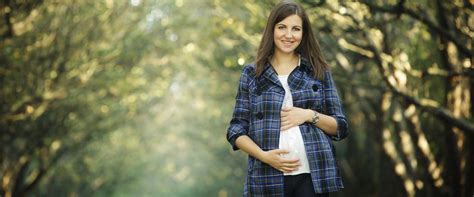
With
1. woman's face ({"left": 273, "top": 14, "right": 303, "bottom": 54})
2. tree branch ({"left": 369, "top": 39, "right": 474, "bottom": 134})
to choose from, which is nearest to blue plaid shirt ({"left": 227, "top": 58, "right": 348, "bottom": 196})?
woman's face ({"left": 273, "top": 14, "right": 303, "bottom": 54})

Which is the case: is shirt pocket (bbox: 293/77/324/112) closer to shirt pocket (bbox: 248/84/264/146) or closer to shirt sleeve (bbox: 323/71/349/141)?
shirt sleeve (bbox: 323/71/349/141)

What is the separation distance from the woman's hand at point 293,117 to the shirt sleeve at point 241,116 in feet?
0.78

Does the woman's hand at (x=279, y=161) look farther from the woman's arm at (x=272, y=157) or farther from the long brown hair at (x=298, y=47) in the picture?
the long brown hair at (x=298, y=47)

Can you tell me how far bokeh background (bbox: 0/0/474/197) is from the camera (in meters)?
11.6

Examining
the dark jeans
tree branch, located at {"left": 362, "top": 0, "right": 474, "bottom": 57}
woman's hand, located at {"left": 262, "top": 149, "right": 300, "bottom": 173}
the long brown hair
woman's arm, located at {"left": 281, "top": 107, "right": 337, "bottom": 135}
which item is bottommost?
the dark jeans

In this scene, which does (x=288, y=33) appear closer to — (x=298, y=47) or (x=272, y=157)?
(x=298, y=47)

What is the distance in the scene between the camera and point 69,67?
17344 millimetres

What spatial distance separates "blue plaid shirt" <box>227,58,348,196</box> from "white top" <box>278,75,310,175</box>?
0.03 metres

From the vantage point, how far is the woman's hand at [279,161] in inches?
165

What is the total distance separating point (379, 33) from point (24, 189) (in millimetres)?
12675

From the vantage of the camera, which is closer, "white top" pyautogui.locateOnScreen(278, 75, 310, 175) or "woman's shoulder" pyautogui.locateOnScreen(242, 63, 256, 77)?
"white top" pyautogui.locateOnScreen(278, 75, 310, 175)

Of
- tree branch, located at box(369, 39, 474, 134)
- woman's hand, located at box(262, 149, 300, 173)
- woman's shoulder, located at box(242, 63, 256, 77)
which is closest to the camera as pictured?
woman's hand, located at box(262, 149, 300, 173)

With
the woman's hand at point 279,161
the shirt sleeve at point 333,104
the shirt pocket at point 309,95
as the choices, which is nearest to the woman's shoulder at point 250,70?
the shirt pocket at point 309,95

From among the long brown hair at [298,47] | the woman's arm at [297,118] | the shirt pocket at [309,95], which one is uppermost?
the long brown hair at [298,47]
